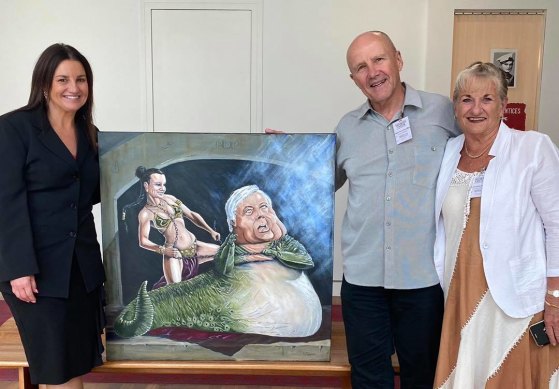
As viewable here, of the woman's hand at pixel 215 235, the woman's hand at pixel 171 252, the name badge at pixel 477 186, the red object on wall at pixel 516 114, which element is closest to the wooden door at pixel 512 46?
the red object on wall at pixel 516 114

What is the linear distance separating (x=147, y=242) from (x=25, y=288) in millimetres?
424

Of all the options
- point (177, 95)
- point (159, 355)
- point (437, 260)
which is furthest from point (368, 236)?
point (177, 95)

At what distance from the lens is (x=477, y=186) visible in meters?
1.56

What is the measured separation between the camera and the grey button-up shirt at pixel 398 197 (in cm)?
165

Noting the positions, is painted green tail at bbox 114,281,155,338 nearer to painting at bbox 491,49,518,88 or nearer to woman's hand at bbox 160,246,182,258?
woman's hand at bbox 160,246,182,258

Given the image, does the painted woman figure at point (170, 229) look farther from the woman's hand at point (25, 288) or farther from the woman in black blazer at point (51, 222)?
the woman's hand at point (25, 288)

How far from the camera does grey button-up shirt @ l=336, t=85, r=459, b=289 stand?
165 centimetres

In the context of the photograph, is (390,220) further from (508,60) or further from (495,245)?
(508,60)

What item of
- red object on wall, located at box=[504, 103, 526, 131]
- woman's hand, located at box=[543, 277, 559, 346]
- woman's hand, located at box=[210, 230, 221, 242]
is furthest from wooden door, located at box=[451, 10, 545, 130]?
woman's hand, located at box=[210, 230, 221, 242]

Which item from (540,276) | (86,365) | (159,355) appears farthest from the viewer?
(159,355)

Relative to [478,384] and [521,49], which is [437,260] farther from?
[521,49]

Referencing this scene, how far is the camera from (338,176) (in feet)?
6.21

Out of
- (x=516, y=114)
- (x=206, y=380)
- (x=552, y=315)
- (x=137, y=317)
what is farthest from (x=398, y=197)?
(x=516, y=114)

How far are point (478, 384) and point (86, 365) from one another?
1351 millimetres
